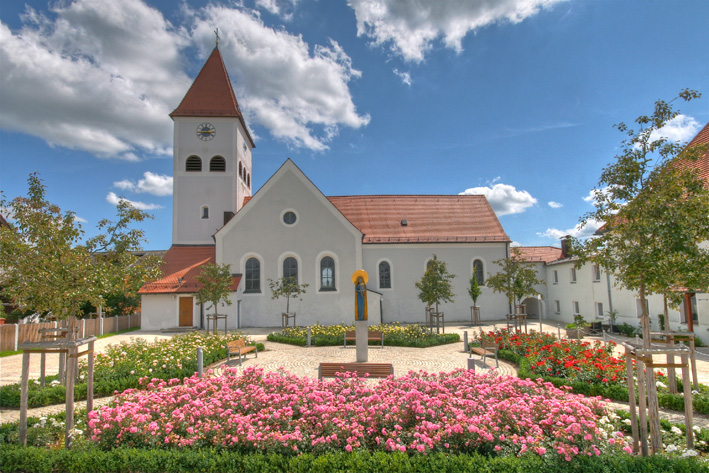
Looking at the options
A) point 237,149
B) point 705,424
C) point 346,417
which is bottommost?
point 705,424

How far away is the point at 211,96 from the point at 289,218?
551 inches

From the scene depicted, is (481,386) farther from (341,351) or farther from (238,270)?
(238,270)

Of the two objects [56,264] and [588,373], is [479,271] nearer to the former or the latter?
[588,373]

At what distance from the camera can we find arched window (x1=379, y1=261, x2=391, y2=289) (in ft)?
107

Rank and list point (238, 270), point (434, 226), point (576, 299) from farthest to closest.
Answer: point (434, 226) → point (576, 299) → point (238, 270)

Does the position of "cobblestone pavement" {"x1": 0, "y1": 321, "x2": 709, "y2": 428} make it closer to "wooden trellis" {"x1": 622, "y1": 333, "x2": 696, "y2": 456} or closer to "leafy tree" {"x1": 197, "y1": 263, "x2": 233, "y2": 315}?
"leafy tree" {"x1": 197, "y1": 263, "x2": 233, "y2": 315}

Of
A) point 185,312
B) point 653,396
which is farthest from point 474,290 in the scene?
point 653,396

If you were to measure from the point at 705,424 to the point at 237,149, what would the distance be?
3318 cm

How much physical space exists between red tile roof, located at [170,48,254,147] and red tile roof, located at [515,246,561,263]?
91.0 feet

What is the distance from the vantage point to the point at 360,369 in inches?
435

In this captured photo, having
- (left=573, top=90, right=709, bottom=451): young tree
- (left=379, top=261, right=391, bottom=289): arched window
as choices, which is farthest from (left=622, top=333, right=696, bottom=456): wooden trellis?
(left=379, top=261, right=391, bottom=289): arched window

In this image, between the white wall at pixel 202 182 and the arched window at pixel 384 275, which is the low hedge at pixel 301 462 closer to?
the arched window at pixel 384 275

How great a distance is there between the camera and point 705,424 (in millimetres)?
8742

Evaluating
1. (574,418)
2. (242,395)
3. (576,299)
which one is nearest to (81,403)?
(242,395)
